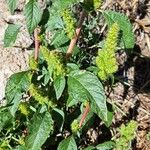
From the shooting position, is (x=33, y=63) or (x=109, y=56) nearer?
(x=109, y=56)

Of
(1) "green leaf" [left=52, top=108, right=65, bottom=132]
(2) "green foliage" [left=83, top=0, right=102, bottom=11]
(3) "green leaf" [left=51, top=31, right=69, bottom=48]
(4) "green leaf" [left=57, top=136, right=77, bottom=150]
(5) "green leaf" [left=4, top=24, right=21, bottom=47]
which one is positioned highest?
(2) "green foliage" [left=83, top=0, right=102, bottom=11]

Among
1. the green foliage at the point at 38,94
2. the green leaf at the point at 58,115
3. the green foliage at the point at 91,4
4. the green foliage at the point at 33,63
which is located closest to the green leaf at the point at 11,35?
the green foliage at the point at 33,63

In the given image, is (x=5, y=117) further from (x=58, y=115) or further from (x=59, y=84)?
(x=59, y=84)

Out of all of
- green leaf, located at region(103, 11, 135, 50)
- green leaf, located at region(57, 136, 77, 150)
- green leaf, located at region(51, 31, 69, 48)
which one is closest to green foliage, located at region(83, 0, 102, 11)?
green leaf, located at region(103, 11, 135, 50)

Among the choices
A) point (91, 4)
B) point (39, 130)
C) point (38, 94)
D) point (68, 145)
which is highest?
point (91, 4)

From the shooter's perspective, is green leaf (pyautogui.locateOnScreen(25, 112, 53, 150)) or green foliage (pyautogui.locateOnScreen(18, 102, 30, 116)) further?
green foliage (pyautogui.locateOnScreen(18, 102, 30, 116))

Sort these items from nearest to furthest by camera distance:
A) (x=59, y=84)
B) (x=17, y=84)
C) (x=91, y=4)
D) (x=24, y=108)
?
(x=91, y=4)
(x=59, y=84)
(x=17, y=84)
(x=24, y=108)

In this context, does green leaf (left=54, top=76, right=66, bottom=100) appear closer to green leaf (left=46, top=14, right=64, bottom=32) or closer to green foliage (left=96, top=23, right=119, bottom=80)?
green foliage (left=96, top=23, right=119, bottom=80)

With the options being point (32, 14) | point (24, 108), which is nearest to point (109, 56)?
point (32, 14)
